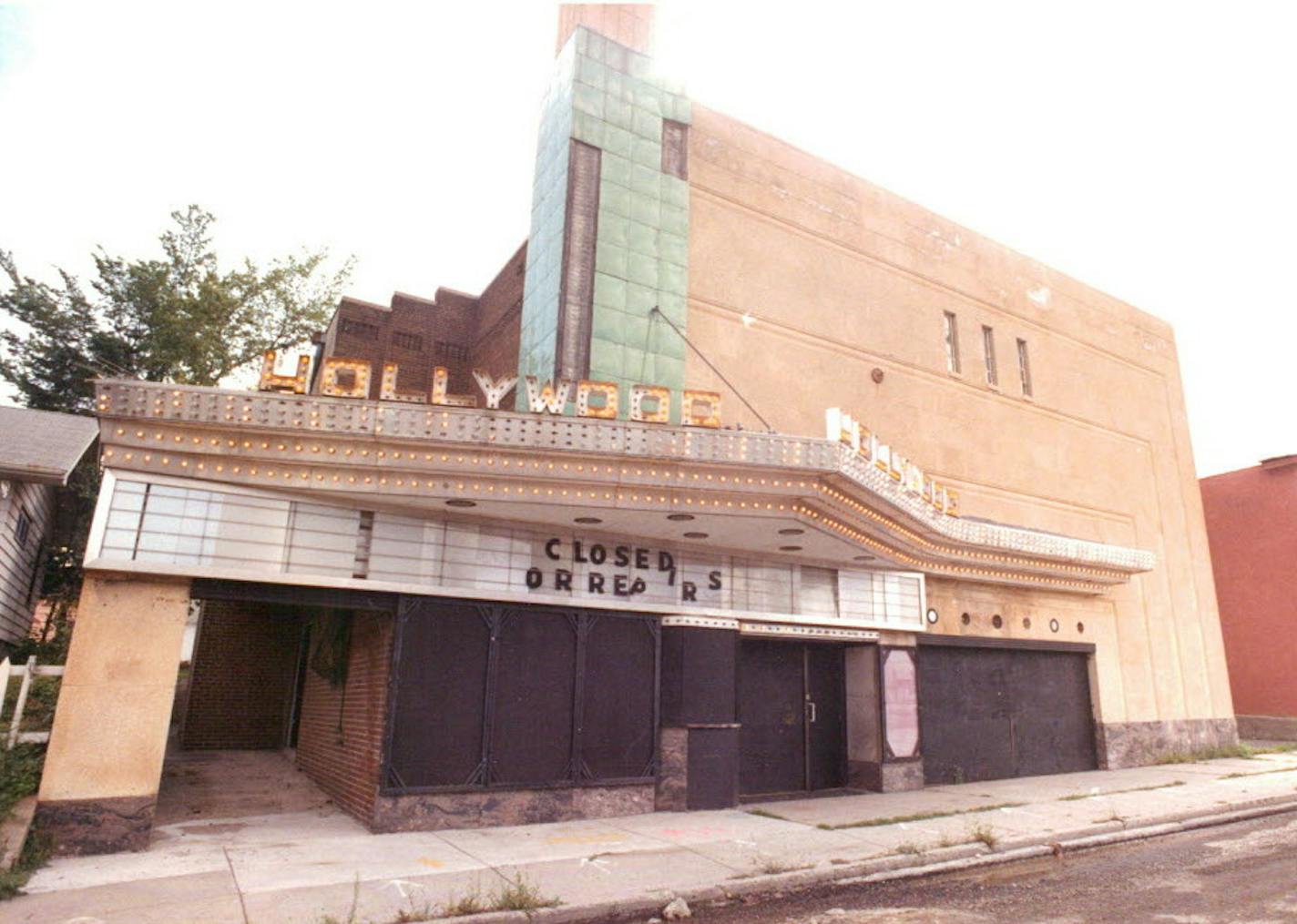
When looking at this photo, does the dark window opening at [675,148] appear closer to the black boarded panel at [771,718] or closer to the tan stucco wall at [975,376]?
the tan stucco wall at [975,376]

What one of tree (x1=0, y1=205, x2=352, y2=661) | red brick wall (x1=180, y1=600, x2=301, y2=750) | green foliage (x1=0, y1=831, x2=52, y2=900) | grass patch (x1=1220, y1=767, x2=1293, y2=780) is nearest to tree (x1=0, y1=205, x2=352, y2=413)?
tree (x1=0, y1=205, x2=352, y2=661)

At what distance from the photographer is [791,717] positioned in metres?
15.1

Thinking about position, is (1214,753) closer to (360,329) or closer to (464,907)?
(464,907)

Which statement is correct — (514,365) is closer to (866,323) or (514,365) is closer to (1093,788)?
(866,323)

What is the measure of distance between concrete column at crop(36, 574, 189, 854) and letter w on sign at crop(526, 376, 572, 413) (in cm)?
502

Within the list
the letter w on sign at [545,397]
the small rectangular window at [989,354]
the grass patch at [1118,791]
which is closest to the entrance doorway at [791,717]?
the grass patch at [1118,791]

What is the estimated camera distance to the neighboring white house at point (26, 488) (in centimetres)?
1264

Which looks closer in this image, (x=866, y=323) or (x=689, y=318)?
(x=689, y=318)

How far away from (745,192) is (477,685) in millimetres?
11661

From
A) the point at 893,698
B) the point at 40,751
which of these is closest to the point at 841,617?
the point at 893,698

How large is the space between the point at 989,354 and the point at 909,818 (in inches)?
518

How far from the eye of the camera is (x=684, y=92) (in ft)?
53.5

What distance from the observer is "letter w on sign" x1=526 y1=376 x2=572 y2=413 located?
1051cm

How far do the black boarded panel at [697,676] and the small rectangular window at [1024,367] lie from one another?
1280 cm
